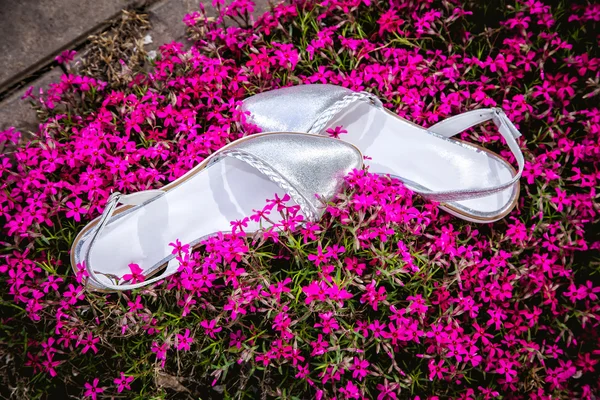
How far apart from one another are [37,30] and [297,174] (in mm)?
1824

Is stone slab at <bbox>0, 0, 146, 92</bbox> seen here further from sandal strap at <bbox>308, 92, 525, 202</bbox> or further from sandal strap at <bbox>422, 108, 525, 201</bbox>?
sandal strap at <bbox>422, 108, 525, 201</bbox>

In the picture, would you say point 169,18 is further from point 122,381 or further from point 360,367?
point 360,367

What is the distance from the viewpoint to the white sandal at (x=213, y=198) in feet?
6.94

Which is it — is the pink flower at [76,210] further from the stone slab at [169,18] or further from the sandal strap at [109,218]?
the stone slab at [169,18]

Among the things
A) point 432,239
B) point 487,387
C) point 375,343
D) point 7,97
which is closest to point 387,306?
point 375,343

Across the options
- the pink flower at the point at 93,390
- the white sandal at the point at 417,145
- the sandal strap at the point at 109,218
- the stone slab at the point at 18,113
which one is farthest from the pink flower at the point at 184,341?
the stone slab at the point at 18,113

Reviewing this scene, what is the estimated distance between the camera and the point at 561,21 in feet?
9.04

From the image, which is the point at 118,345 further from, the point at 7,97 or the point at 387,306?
the point at 7,97

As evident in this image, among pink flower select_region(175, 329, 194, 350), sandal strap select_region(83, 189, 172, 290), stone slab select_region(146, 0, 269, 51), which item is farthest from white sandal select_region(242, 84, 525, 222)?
Result: pink flower select_region(175, 329, 194, 350)

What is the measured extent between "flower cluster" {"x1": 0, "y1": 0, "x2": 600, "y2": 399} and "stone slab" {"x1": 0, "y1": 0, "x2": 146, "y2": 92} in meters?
0.24

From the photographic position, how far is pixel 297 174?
2.12 m

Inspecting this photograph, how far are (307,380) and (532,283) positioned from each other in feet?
4.14

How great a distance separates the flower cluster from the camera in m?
2.16

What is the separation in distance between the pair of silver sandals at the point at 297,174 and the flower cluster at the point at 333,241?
0.09 meters
